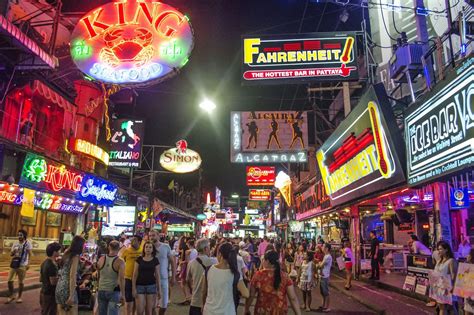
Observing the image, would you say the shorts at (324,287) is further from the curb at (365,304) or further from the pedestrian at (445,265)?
the pedestrian at (445,265)

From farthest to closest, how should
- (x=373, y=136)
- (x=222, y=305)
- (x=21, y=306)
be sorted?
(x=373, y=136), (x=21, y=306), (x=222, y=305)

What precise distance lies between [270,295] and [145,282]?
304cm

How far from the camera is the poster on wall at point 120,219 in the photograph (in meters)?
25.7

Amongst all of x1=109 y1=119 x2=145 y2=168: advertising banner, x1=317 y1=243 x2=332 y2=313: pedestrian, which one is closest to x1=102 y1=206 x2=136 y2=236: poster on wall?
x1=109 y1=119 x2=145 y2=168: advertising banner

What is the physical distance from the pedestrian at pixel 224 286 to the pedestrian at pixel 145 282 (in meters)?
2.50

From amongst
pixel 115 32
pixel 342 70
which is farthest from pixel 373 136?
pixel 115 32

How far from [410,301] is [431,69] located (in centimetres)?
719

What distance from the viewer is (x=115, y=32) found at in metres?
11.6

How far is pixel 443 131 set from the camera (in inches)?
321

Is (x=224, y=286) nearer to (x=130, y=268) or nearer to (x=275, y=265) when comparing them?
(x=275, y=265)

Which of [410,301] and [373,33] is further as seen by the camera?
[373,33]

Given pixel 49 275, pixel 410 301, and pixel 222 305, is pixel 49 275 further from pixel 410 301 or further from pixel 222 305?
pixel 410 301

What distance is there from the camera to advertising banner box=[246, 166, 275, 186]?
40.1 meters

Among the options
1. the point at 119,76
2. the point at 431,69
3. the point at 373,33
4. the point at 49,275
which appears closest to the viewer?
the point at 49,275
